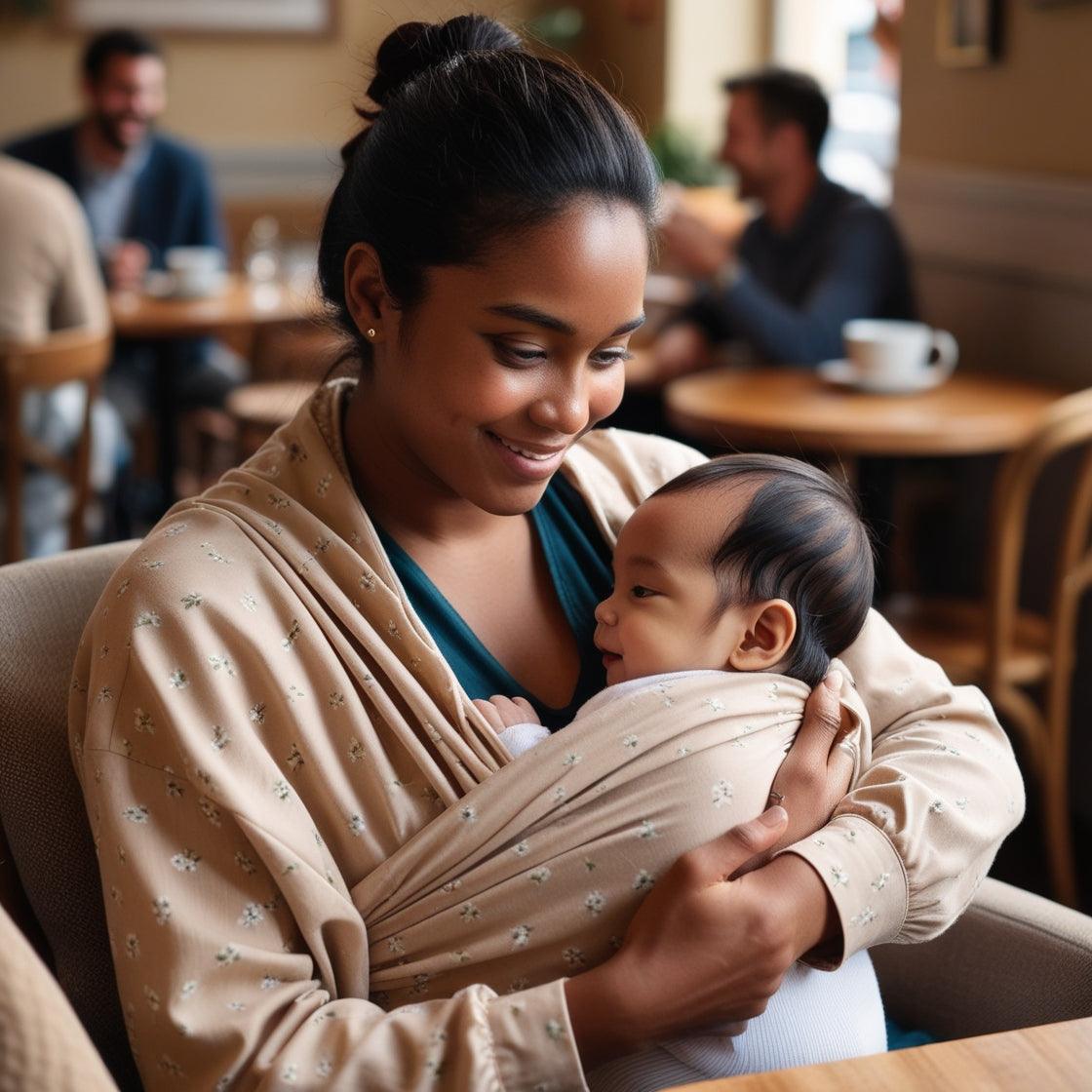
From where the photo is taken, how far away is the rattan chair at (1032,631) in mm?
2352

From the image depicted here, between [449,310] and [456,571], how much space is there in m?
0.25

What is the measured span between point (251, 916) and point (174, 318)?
3248 mm

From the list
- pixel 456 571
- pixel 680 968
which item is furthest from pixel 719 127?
pixel 680 968

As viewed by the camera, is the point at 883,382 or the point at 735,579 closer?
the point at 735,579

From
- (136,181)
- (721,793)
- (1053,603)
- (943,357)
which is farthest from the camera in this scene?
(136,181)

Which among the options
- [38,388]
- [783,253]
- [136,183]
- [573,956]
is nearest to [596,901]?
[573,956]

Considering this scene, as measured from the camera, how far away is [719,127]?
18.9ft

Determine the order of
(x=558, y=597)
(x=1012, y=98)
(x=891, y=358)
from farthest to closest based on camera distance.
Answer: (x=1012, y=98), (x=891, y=358), (x=558, y=597)

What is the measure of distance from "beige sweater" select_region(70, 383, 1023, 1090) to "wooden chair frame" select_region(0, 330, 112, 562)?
2.14 m

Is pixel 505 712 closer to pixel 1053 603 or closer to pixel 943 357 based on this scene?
pixel 1053 603

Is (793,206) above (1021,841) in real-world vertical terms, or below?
above

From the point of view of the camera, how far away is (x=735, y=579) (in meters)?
1.18

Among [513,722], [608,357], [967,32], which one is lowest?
[513,722]

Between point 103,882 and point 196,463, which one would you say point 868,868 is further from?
point 196,463
